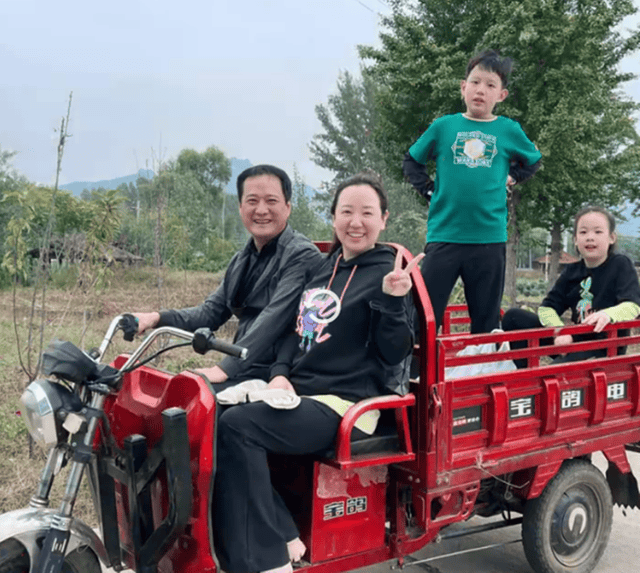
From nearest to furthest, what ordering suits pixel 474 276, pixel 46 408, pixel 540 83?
pixel 46 408, pixel 474 276, pixel 540 83

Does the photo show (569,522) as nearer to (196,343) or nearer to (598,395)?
(598,395)

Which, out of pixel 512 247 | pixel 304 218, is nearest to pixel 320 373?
pixel 512 247

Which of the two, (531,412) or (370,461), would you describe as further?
(531,412)

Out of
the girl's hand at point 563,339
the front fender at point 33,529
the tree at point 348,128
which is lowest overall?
the front fender at point 33,529

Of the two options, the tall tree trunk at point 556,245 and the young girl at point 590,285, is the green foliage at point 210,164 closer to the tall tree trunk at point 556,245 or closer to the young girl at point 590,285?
the tall tree trunk at point 556,245

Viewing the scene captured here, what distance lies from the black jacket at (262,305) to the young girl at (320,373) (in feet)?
0.23

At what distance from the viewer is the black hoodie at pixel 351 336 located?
8.23 feet

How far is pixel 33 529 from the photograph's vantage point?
211cm

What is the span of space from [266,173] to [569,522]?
87.2 inches

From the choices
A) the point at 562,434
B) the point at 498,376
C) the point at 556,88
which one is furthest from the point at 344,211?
the point at 556,88

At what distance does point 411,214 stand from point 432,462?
30089 millimetres

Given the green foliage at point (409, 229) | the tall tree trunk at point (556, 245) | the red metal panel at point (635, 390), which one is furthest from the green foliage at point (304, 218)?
the red metal panel at point (635, 390)

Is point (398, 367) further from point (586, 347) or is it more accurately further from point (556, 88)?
point (556, 88)

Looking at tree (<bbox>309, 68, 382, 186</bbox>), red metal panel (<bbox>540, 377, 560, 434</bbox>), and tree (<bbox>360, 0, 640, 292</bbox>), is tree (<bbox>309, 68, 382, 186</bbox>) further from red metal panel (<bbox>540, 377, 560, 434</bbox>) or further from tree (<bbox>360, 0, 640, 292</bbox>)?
red metal panel (<bbox>540, 377, 560, 434</bbox>)
